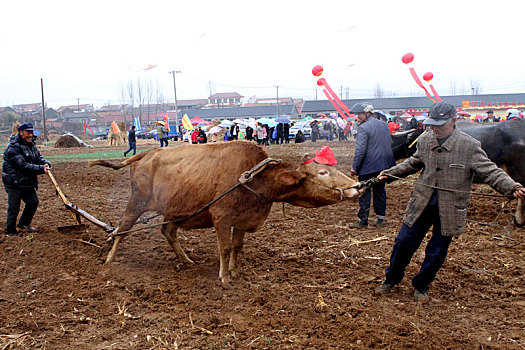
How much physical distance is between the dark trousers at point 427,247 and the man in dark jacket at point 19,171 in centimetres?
552

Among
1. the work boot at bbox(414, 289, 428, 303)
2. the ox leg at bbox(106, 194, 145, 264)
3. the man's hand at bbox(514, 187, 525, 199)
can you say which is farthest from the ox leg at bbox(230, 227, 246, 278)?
the man's hand at bbox(514, 187, 525, 199)

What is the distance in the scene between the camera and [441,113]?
178 inches

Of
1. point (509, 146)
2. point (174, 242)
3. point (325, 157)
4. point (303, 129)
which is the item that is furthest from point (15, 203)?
point (303, 129)

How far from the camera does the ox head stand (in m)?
5.23

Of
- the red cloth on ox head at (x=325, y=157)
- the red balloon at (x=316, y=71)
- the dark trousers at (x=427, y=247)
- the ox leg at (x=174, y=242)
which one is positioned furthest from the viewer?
the red balloon at (x=316, y=71)

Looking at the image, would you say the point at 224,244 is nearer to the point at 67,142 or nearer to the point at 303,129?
the point at 303,129

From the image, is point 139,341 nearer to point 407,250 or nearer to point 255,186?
point 255,186

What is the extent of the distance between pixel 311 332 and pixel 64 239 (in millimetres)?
4595

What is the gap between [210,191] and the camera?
5785 millimetres

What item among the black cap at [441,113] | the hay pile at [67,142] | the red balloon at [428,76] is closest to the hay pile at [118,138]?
the hay pile at [67,142]

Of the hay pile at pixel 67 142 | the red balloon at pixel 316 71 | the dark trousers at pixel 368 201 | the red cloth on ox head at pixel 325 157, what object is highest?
the red balloon at pixel 316 71

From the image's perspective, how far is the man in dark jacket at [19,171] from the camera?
7172 millimetres

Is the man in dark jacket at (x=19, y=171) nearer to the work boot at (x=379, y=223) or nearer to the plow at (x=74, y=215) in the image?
the plow at (x=74, y=215)

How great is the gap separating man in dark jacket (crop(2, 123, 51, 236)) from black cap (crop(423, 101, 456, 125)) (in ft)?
19.1
